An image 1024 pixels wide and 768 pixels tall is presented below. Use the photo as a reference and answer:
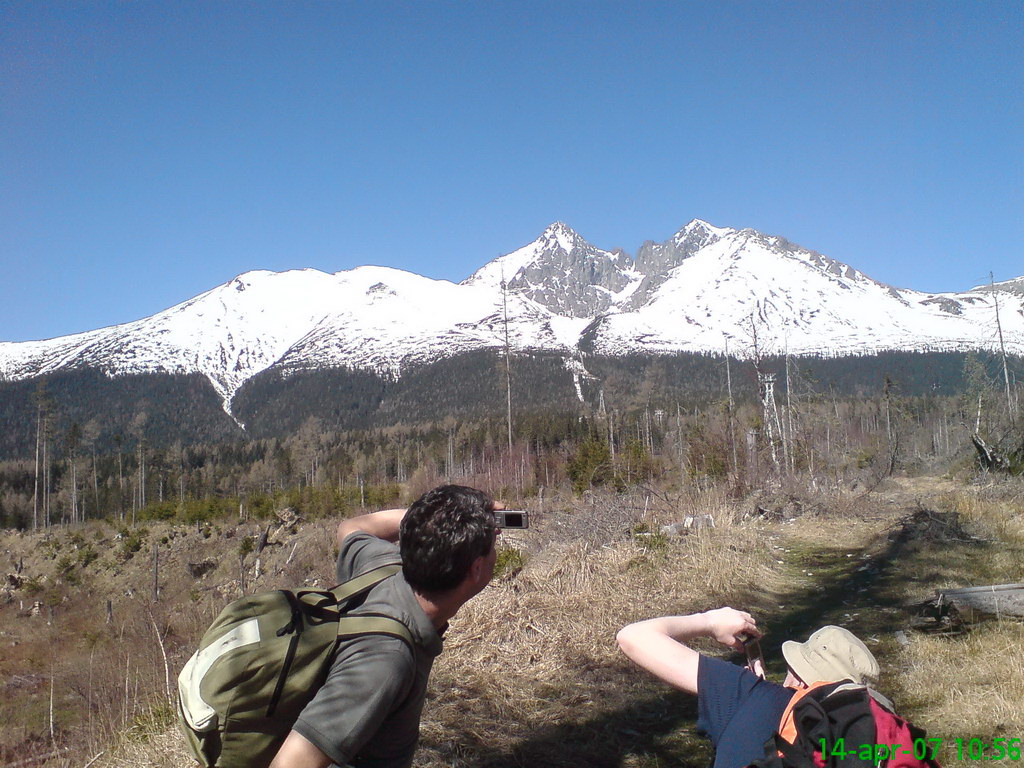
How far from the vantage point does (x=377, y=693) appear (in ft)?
5.60

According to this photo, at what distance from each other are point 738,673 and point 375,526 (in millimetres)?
1344

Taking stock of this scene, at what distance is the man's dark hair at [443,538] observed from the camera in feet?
6.40

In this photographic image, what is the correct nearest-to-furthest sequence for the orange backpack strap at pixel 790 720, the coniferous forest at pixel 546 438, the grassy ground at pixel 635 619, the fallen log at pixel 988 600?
the orange backpack strap at pixel 790 720
the grassy ground at pixel 635 619
the fallen log at pixel 988 600
the coniferous forest at pixel 546 438

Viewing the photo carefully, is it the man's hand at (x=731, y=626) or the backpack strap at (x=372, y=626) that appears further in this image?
the man's hand at (x=731, y=626)

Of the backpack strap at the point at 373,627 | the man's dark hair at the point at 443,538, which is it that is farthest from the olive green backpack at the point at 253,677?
the man's dark hair at the point at 443,538

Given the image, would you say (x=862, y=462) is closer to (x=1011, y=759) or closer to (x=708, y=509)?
(x=708, y=509)

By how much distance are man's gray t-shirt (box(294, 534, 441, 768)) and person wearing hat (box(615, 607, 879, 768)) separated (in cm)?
76

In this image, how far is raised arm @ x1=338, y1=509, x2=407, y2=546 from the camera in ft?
8.51

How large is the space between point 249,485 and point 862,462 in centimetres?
7753

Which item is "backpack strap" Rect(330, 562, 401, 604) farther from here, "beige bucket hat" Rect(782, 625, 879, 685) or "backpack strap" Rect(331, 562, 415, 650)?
"beige bucket hat" Rect(782, 625, 879, 685)

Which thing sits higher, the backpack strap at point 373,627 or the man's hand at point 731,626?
the backpack strap at point 373,627

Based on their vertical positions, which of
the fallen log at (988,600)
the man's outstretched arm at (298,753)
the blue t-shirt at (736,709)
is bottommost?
the fallen log at (988,600)

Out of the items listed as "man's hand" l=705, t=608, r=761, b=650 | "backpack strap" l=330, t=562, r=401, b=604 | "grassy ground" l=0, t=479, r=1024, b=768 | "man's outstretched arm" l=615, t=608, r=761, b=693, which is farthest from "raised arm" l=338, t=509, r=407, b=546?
"grassy ground" l=0, t=479, r=1024, b=768

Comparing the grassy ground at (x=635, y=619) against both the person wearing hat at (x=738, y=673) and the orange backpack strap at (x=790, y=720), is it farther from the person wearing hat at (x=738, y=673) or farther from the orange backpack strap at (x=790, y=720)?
the orange backpack strap at (x=790, y=720)
